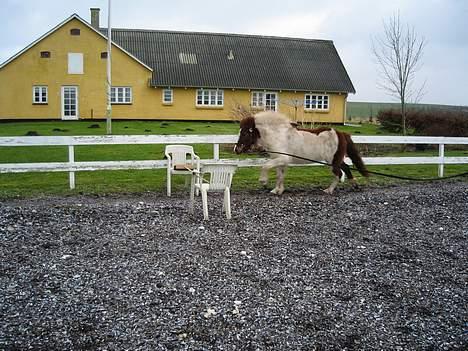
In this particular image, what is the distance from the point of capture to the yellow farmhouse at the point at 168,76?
35.5 metres

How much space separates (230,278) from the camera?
5.65m

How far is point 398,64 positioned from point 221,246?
20.7 m

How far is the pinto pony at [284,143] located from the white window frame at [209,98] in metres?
27.9

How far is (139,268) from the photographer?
589 centimetres

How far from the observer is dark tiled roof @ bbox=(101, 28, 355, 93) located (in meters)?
38.6

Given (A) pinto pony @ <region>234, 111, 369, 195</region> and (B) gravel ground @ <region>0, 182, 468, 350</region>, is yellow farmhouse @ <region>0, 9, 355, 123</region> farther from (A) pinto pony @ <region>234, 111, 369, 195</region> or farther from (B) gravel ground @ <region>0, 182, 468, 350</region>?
(B) gravel ground @ <region>0, 182, 468, 350</region>

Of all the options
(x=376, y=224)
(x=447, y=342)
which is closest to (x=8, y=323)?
(x=447, y=342)

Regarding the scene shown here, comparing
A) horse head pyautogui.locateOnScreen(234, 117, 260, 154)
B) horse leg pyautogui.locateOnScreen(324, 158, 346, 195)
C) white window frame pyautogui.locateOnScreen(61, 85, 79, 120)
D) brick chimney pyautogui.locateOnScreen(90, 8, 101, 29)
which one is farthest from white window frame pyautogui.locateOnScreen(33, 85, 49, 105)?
horse leg pyautogui.locateOnScreen(324, 158, 346, 195)

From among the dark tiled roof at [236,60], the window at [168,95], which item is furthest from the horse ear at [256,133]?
the window at [168,95]

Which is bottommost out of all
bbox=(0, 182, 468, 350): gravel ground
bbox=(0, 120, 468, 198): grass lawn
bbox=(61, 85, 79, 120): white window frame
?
bbox=(0, 182, 468, 350): gravel ground

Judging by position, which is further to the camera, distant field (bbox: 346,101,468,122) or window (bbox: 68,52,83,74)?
window (bbox: 68,52,83,74)

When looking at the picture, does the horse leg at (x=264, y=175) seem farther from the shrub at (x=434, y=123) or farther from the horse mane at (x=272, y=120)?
the shrub at (x=434, y=123)

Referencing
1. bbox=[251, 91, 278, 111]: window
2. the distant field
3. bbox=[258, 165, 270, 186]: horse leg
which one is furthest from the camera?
bbox=[251, 91, 278, 111]: window

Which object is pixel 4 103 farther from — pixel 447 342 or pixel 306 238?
pixel 447 342
